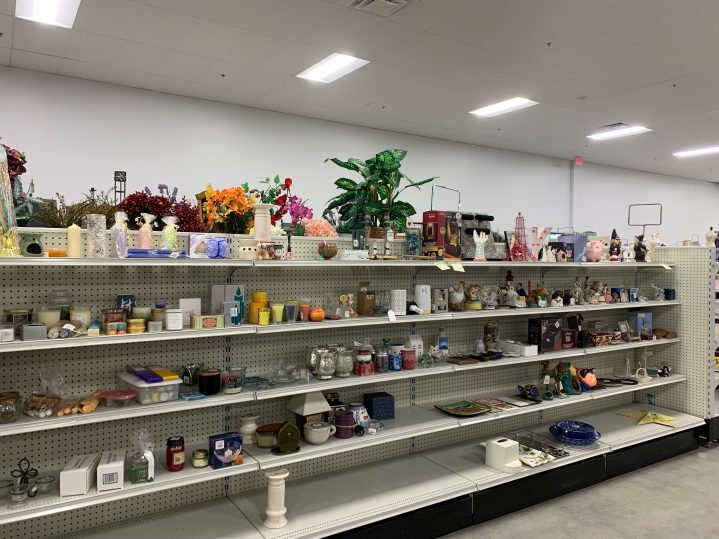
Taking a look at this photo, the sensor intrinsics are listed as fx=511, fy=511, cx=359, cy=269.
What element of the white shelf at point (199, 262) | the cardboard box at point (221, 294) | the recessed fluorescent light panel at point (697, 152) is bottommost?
the cardboard box at point (221, 294)

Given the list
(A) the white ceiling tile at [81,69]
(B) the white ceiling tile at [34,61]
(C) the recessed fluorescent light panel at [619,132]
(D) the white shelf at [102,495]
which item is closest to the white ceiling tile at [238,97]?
(A) the white ceiling tile at [81,69]

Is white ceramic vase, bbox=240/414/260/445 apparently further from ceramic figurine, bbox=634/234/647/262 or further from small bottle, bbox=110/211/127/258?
ceramic figurine, bbox=634/234/647/262

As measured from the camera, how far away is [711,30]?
4395mm

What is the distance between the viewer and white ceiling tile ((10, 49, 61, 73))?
5129 mm

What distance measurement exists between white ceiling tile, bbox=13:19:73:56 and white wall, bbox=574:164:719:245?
30.8 feet

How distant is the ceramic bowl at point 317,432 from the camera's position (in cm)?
301

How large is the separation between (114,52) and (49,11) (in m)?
0.78

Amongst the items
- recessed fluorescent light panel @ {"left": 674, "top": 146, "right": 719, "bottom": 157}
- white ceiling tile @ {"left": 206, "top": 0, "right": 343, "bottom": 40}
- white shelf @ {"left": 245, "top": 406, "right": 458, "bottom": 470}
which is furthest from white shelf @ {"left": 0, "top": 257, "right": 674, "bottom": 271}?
recessed fluorescent light panel @ {"left": 674, "top": 146, "right": 719, "bottom": 157}

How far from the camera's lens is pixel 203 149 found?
6.63 m

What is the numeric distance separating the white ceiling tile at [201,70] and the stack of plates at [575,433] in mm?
4631

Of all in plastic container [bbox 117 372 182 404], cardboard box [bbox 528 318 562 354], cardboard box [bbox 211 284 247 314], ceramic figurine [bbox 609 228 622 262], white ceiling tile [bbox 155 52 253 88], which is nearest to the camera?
plastic container [bbox 117 372 182 404]

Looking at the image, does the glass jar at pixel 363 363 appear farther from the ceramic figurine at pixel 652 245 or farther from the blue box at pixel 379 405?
the ceramic figurine at pixel 652 245

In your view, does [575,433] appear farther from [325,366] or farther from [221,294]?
[221,294]

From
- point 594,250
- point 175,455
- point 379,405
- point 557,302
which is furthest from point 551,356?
point 175,455
